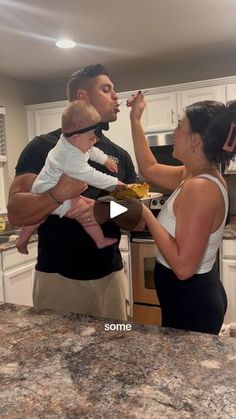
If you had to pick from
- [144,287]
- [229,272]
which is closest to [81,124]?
[144,287]

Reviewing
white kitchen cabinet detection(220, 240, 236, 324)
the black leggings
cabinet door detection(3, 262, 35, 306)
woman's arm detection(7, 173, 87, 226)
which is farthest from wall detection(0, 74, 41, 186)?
white kitchen cabinet detection(220, 240, 236, 324)

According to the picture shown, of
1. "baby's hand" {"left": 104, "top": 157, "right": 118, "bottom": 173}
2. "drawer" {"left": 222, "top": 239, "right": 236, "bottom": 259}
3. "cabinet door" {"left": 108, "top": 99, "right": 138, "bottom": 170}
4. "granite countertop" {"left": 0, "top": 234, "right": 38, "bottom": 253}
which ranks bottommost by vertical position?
"drawer" {"left": 222, "top": 239, "right": 236, "bottom": 259}

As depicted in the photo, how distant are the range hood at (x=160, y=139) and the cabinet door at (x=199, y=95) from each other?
8 cm

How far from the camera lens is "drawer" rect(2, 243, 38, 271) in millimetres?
1091

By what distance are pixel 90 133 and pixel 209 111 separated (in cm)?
32

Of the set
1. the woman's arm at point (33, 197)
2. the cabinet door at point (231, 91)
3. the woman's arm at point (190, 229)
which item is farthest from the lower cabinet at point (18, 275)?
the cabinet door at point (231, 91)

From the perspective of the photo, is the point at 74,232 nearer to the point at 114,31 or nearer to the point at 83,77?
the point at 83,77

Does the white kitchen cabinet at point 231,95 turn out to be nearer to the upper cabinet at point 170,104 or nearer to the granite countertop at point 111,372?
the upper cabinet at point 170,104

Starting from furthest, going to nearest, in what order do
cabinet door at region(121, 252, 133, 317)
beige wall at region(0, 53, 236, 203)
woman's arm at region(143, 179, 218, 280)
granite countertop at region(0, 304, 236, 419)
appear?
1. cabinet door at region(121, 252, 133, 317)
2. beige wall at region(0, 53, 236, 203)
3. woman's arm at region(143, 179, 218, 280)
4. granite countertop at region(0, 304, 236, 419)

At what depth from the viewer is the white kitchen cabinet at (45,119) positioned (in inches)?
40.1

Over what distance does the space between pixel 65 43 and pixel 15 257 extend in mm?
663

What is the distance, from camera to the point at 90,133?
0.97 meters

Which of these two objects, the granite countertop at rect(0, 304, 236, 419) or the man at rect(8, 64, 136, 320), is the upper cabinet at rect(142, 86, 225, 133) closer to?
the man at rect(8, 64, 136, 320)

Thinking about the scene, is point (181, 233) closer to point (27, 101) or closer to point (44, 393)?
point (44, 393)
